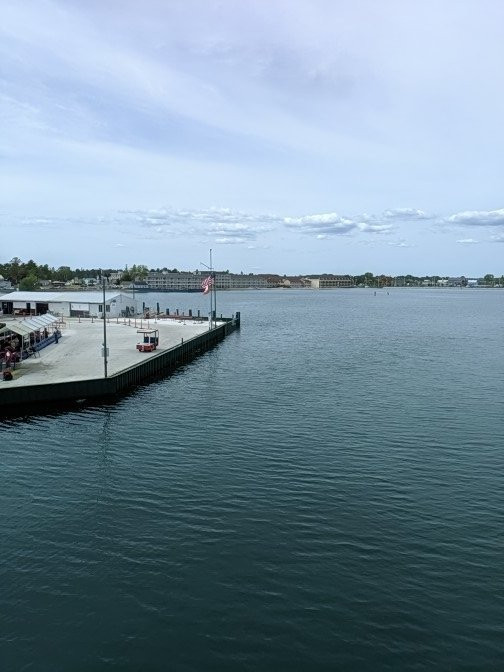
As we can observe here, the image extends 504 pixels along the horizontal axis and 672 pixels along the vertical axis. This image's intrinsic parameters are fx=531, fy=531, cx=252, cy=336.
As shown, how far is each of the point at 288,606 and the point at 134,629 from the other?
465cm

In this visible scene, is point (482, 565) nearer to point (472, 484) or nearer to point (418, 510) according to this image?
point (418, 510)

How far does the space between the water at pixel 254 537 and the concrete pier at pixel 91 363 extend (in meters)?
2.76

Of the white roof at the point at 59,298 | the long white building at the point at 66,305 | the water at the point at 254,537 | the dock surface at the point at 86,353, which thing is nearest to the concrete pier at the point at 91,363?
the dock surface at the point at 86,353

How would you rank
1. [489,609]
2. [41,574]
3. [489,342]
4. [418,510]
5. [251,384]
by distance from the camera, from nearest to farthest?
1. [489,609]
2. [41,574]
3. [418,510]
4. [251,384]
5. [489,342]

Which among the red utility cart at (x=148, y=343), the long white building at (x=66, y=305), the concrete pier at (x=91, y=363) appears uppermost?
the long white building at (x=66, y=305)

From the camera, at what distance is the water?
1491 centimetres

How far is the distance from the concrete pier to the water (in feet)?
9.05

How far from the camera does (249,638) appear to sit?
15070 mm

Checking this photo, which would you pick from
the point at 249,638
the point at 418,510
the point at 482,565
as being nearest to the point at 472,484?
the point at 418,510

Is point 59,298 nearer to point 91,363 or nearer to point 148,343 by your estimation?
point 148,343

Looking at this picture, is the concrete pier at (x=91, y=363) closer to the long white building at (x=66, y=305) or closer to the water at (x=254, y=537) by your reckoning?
the water at (x=254, y=537)

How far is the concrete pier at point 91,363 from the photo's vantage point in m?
39.8

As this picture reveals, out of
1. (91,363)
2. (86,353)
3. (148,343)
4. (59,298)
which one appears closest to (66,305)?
(59,298)

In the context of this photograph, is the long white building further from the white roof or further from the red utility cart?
the red utility cart
